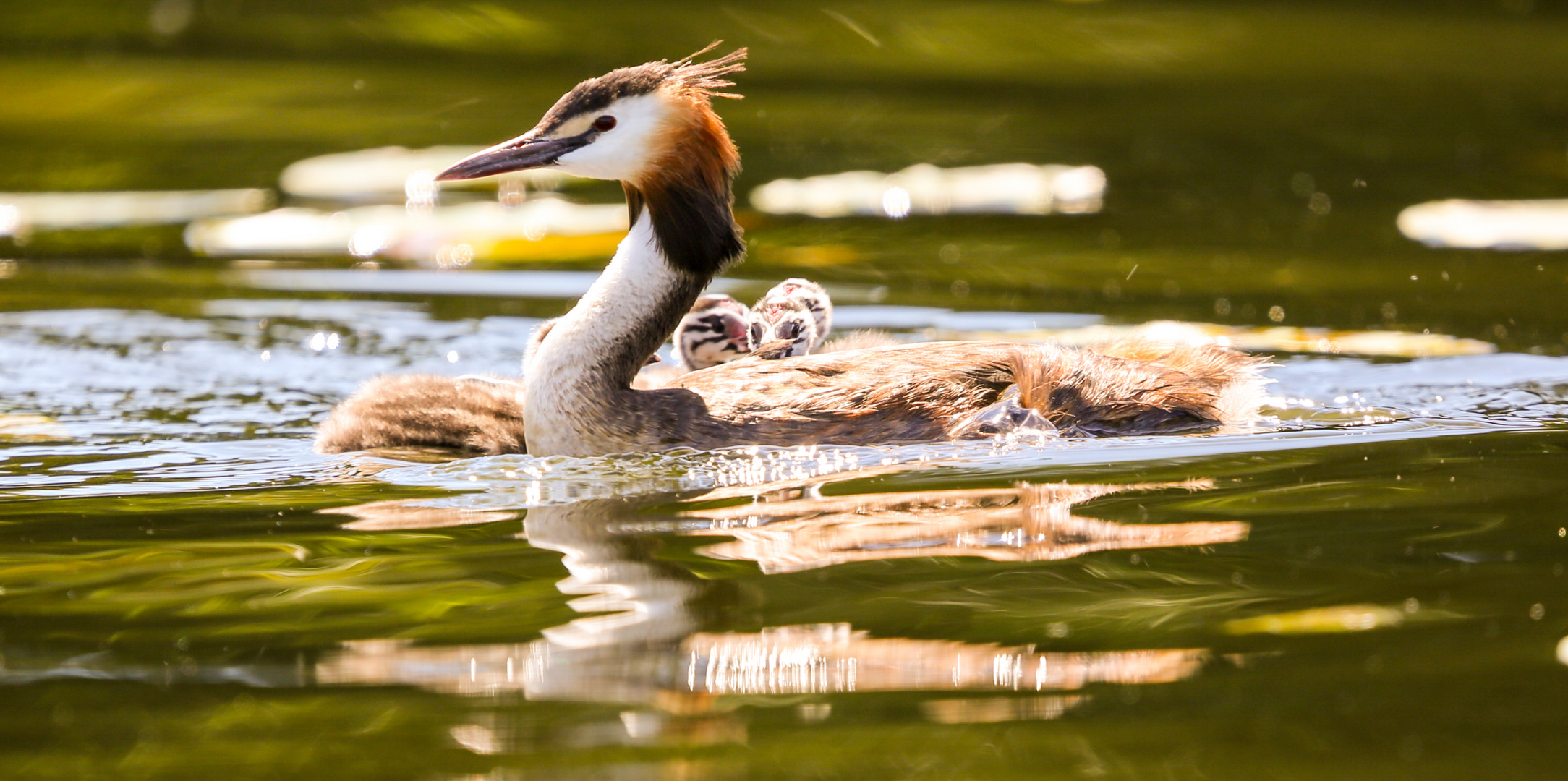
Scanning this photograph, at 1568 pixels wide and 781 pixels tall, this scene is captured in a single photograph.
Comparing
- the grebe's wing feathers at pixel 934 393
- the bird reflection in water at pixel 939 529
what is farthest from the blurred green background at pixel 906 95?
the bird reflection in water at pixel 939 529

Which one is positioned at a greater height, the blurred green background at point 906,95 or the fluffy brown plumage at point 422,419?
the blurred green background at point 906,95

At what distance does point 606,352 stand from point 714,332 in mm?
1190

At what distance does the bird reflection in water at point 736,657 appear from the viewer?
11.3 feet

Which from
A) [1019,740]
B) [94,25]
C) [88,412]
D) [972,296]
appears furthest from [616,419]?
[94,25]

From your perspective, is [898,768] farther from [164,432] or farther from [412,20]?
[412,20]

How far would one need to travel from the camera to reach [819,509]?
205 inches

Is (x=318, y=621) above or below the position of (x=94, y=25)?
below

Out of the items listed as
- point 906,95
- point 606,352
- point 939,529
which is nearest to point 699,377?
point 606,352

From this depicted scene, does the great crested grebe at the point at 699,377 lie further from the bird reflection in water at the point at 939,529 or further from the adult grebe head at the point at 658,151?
the bird reflection in water at the point at 939,529

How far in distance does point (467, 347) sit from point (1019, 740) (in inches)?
254

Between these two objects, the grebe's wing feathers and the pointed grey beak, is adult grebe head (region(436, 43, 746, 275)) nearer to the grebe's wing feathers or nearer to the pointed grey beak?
the pointed grey beak

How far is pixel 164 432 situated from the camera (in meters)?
7.24

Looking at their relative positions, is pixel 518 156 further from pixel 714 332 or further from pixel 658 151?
pixel 714 332

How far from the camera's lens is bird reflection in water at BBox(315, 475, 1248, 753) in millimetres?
3459
